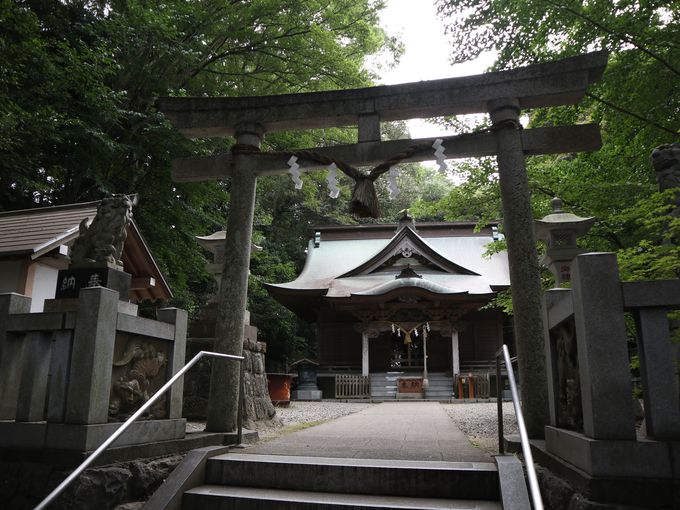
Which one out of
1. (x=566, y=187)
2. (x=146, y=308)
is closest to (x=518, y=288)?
(x=566, y=187)

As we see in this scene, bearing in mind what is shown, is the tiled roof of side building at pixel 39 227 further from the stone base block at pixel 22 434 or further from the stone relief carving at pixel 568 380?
the stone relief carving at pixel 568 380

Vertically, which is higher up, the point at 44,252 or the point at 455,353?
the point at 44,252

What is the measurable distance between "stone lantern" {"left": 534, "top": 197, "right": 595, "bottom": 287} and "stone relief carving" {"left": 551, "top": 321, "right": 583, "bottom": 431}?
13.9ft

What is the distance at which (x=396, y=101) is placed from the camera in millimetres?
5293

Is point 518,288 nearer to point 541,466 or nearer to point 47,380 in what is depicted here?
point 541,466

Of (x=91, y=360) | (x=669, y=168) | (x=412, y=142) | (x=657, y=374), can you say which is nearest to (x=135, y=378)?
(x=91, y=360)

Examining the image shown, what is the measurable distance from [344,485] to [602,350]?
2.02m

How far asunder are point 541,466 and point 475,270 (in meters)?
16.6

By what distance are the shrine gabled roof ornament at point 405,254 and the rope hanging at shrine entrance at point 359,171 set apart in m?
13.5

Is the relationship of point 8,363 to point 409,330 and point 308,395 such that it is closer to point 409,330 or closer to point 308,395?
point 308,395

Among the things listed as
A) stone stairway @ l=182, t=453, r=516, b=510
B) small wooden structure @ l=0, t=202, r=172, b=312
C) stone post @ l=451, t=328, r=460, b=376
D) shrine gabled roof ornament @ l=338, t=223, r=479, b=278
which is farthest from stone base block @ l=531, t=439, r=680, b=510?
shrine gabled roof ornament @ l=338, t=223, r=479, b=278

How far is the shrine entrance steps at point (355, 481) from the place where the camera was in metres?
3.17

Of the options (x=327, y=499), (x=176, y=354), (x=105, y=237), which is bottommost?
(x=327, y=499)

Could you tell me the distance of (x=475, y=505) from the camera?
3.08 m
